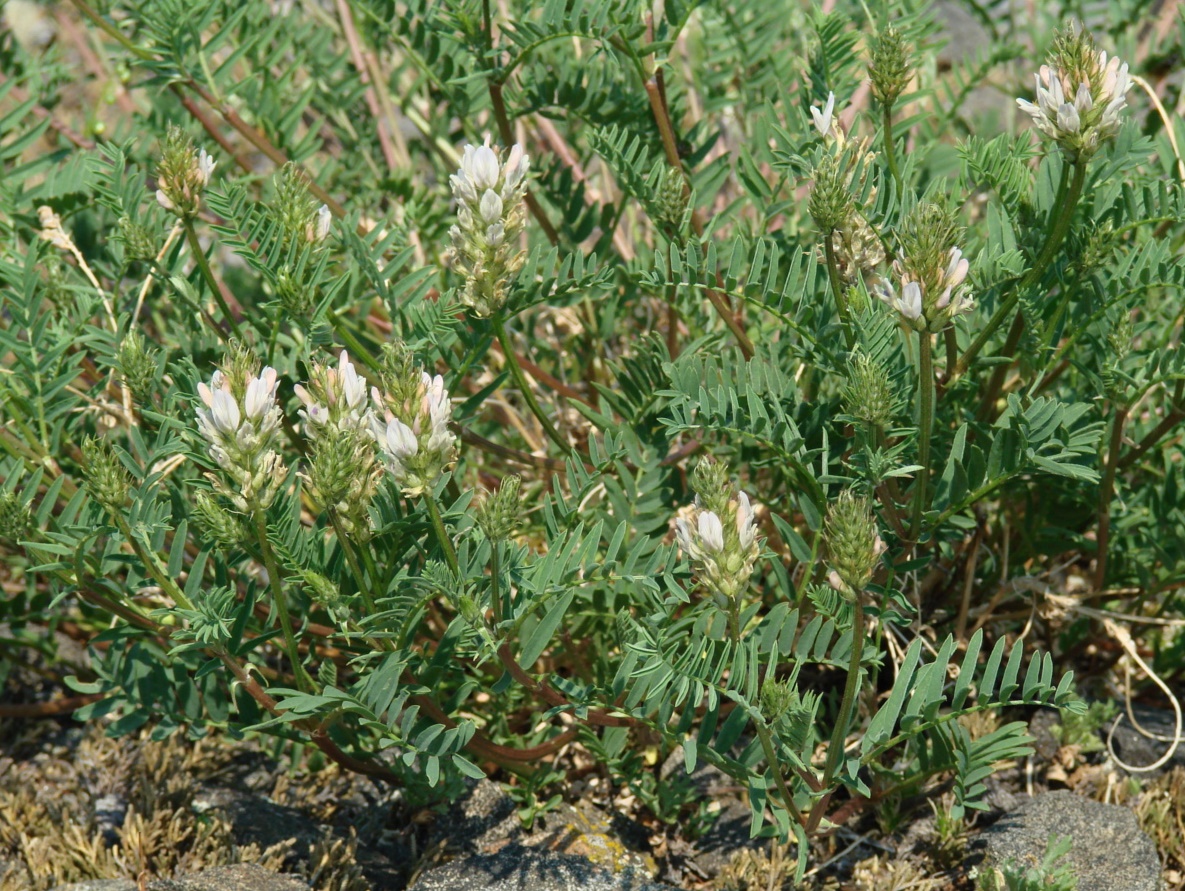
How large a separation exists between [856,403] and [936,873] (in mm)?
1086

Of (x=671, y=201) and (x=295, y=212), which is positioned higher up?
(x=671, y=201)

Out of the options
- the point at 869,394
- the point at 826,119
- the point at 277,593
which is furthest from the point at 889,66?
the point at 277,593

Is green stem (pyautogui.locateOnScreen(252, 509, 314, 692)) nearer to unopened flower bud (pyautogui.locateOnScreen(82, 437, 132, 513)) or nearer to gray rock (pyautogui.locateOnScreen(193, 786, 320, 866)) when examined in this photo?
unopened flower bud (pyautogui.locateOnScreen(82, 437, 132, 513))

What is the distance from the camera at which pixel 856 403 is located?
184cm

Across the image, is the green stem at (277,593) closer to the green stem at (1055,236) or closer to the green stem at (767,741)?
the green stem at (767,741)

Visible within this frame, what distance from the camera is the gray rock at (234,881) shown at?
2246 mm

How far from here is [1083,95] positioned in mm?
1747

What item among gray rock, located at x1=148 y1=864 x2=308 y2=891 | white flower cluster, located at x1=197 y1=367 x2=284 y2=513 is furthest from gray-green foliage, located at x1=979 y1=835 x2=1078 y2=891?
white flower cluster, located at x1=197 y1=367 x2=284 y2=513

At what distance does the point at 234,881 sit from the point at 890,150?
1.82 metres

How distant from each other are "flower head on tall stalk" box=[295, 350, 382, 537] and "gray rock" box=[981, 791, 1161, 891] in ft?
4.49

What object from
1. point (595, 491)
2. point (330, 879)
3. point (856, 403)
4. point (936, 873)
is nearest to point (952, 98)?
point (595, 491)

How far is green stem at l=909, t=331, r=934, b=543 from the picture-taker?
181 centimetres

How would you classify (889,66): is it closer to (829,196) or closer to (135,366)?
(829,196)

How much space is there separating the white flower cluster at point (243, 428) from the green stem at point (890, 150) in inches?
46.1
